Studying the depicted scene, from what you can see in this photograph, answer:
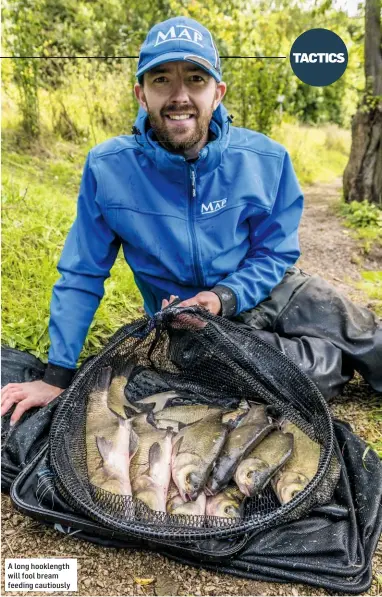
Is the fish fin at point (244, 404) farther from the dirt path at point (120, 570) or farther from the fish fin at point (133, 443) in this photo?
the dirt path at point (120, 570)

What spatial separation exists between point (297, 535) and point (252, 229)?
1.30 meters

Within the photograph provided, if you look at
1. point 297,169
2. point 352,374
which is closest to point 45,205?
point 352,374

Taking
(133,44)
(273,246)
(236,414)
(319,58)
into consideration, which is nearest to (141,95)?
(319,58)

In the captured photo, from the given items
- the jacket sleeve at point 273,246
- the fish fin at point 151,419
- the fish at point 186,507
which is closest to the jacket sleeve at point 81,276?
the fish fin at point 151,419

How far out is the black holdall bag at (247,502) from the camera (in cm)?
161

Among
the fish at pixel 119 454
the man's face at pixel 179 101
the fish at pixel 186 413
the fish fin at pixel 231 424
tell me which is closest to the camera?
the fish at pixel 119 454

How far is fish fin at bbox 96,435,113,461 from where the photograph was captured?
1.78 m

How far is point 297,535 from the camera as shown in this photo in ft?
5.63

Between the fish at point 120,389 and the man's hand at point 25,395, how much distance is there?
253 millimetres

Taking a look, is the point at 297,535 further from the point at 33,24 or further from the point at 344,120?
the point at 344,120

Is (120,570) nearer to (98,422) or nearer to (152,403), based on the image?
(98,422)

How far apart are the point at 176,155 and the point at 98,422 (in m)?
1.08

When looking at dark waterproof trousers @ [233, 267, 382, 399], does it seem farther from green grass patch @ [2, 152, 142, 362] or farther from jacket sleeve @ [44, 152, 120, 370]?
green grass patch @ [2, 152, 142, 362]

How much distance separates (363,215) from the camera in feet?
18.7
